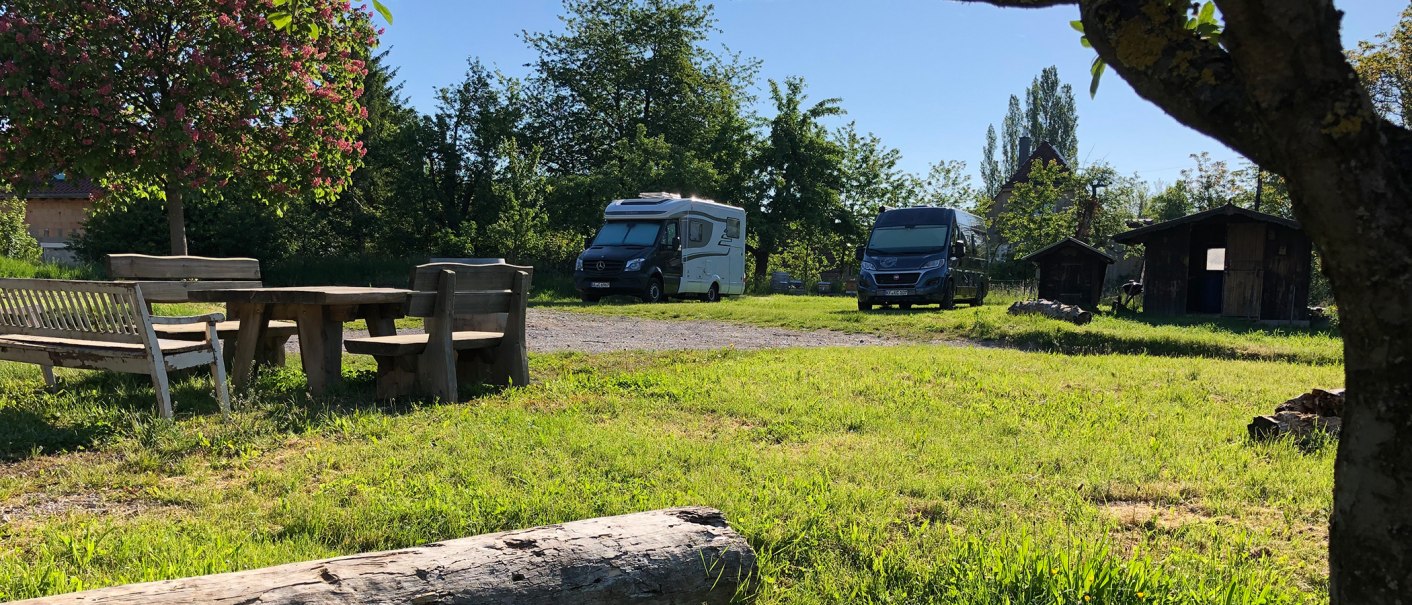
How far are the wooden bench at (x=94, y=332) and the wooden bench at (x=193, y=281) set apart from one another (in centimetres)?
88

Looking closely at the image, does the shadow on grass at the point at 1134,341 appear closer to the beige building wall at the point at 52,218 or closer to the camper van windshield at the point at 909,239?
the camper van windshield at the point at 909,239

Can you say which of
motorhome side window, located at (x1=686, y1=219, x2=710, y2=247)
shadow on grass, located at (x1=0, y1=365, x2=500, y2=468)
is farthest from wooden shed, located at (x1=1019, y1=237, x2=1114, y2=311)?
shadow on grass, located at (x1=0, y1=365, x2=500, y2=468)

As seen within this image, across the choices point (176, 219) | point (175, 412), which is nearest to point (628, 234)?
point (176, 219)

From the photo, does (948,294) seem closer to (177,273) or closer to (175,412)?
(177,273)

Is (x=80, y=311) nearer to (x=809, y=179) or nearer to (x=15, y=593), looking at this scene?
(x=15, y=593)

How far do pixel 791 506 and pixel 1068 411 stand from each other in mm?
3311

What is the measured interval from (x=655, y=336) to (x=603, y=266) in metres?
8.10

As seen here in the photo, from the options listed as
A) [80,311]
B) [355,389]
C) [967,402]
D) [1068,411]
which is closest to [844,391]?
[967,402]

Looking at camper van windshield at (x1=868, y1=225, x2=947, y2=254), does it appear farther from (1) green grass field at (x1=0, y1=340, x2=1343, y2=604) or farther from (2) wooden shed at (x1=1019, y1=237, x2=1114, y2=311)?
(1) green grass field at (x1=0, y1=340, x2=1343, y2=604)

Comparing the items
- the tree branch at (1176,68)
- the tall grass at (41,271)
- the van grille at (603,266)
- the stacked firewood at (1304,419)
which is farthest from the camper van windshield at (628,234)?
the tree branch at (1176,68)

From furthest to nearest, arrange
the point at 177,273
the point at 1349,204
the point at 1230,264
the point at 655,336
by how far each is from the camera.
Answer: the point at 1230,264 → the point at 655,336 → the point at 177,273 → the point at 1349,204

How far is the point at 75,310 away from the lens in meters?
5.14

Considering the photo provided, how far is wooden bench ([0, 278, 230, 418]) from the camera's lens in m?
4.93

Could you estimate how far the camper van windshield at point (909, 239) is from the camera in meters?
18.0
